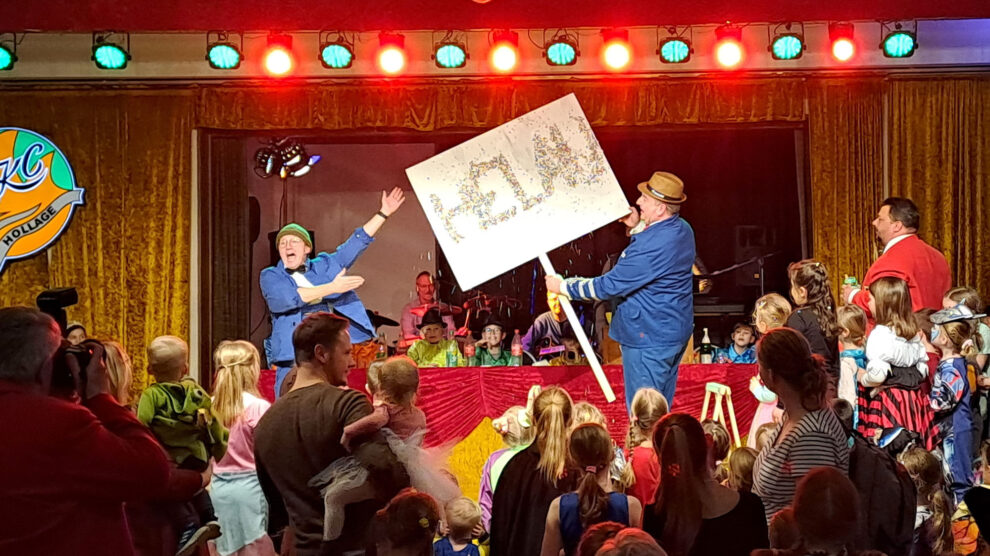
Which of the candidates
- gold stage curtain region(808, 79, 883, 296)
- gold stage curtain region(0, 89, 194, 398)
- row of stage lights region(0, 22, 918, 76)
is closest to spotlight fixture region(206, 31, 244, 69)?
row of stage lights region(0, 22, 918, 76)

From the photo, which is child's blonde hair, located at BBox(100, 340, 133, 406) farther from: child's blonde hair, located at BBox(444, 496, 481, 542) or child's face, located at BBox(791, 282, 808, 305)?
child's face, located at BBox(791, 282, 808, 305)

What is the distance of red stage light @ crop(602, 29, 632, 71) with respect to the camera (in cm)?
872

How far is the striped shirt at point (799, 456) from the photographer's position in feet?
10.1

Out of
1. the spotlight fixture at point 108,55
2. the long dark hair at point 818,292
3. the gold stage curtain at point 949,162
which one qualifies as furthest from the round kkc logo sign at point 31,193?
the gold stage curtain at point 949,162

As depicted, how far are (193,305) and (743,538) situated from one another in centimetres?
740

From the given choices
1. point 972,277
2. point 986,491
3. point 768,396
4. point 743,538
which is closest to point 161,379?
point 743,538

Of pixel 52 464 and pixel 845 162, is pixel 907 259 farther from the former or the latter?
pixel 52 464

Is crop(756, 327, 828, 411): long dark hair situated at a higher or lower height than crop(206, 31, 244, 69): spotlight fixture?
lower

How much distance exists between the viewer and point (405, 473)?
3229 millimetres

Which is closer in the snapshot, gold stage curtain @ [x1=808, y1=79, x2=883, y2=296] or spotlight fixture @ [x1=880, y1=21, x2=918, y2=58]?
spotlight fixture @ [x1=880, y1=21, x2=918, y2=58]

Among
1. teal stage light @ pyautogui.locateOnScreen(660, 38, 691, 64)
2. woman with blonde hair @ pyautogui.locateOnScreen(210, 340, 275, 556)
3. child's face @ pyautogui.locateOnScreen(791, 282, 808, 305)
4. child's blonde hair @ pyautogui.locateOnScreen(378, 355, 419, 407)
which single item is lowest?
woman with blonde hair @ pyautogui.locateOnScreen(210, 340, 275, 556)

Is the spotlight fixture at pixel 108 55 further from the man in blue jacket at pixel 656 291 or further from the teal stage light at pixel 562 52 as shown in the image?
the man in blue jacket at pixel 656 291

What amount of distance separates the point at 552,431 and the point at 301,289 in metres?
4.35

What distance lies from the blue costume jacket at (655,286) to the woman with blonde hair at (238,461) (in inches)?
89.9
